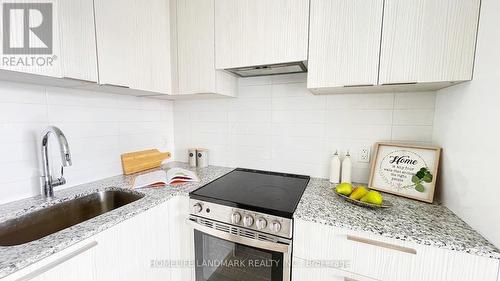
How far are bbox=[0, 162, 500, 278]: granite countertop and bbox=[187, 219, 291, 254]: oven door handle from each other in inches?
6.5

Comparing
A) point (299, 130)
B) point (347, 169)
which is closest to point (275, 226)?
point (347, 169)

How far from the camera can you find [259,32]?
1.18m

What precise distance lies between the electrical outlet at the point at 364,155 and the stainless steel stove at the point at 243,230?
0.41 meters

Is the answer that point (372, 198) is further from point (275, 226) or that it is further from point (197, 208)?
point (197, 208)

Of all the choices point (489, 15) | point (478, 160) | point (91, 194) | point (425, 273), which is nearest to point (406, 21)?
point (489, 15)

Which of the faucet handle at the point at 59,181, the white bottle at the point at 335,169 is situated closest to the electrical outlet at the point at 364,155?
the white bottle at the point at 335,169

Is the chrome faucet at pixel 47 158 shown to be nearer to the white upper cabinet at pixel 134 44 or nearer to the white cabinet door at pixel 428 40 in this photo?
the white upper cabinet at pixel 134 44

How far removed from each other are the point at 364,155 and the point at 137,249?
4.53ft

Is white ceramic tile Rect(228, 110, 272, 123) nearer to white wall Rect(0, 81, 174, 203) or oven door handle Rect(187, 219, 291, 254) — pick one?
white wall Rect(0, 81, 174, 203)

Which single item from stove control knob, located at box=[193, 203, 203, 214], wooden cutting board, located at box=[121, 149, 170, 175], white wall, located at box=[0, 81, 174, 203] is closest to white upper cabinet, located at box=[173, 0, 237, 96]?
white wall, located at box=[0, 81, 174, 203]

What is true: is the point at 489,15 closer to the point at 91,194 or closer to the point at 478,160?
the point at 478,160

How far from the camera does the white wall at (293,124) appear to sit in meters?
1.23

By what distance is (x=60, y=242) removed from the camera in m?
0.69

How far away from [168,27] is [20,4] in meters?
0.75
